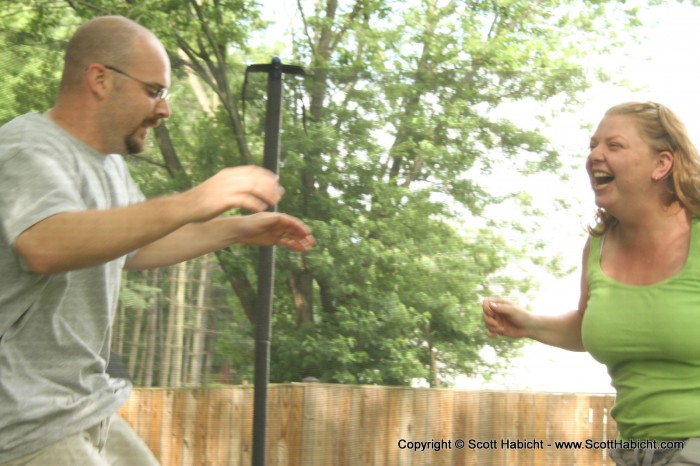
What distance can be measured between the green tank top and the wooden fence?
1852 mm

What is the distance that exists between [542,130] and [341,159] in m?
0.87

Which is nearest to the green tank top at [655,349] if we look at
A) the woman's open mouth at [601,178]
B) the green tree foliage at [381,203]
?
the woman's open mouth at [601,178]

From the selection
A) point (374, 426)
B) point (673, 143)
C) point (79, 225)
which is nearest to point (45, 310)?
point (79, 225)

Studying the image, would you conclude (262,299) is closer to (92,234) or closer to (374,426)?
(374,426)

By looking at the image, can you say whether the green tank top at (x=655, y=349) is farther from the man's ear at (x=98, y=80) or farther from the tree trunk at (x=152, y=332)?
the tree trunk at (x=152, y=332)

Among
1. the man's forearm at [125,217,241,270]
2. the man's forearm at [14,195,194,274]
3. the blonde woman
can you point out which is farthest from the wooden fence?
the man's forearm at [14,195,194,274]

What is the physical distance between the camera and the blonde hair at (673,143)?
1811mm

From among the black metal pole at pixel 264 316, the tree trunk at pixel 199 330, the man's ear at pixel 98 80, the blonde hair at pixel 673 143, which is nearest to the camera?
the man's ear at pixel 98 80

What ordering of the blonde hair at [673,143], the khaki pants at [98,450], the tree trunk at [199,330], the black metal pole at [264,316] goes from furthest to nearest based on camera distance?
the tree trunk at [199,330] → the black metal pole at [264,316] → the blonde hair at [673,143] → the khaki pants at [98,450]

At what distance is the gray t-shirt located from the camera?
139cm

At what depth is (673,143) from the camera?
6.13ft

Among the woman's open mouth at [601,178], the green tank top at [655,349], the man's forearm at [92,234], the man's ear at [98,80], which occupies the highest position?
the man's ear at [98,80]

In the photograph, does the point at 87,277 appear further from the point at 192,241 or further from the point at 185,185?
the point at 185,185

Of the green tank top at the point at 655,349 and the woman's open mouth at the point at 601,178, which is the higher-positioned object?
the woman's open mouth at the point at 601,178
